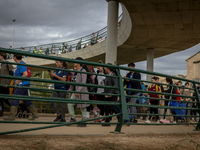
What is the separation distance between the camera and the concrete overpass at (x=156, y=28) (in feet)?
50.4

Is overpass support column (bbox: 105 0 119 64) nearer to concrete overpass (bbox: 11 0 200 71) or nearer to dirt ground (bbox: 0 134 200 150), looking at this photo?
concrete overpass (bbox: 11 0 200 71)

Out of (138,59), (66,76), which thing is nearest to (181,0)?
(66,76)

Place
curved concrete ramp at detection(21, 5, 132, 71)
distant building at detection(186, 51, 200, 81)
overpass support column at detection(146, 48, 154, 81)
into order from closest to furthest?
curved concrete ramp at detection(21, 5, 132, 71) < overpass support column at detection(146, 48, 154, 81) < distant building at detection(186, 51, 200, 81)

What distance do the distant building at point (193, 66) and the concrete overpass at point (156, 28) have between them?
17.8m

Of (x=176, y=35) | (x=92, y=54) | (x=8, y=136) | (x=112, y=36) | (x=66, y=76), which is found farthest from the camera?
(x=92, y=54)

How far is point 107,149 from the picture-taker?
11.5 ft

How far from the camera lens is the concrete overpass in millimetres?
15359

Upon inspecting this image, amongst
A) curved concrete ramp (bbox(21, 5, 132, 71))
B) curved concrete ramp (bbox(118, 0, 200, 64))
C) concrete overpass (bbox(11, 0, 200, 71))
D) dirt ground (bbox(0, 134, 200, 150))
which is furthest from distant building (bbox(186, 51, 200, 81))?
dirt ground (bbox(0, 134, 200, 150))

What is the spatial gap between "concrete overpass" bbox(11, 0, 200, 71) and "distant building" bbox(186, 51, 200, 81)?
17.8m

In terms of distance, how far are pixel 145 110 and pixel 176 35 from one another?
33.0 ft

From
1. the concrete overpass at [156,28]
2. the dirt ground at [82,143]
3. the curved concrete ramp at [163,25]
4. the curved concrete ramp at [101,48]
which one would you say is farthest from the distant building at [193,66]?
the dirt ground at [82,143]

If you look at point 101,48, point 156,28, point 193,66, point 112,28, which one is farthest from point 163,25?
point 193,66

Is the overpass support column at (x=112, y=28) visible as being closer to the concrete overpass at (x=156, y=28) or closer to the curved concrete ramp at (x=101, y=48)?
the concrete overpass at (x=156, y=28)

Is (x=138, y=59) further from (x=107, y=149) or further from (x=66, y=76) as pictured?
(x=107, y=149)
